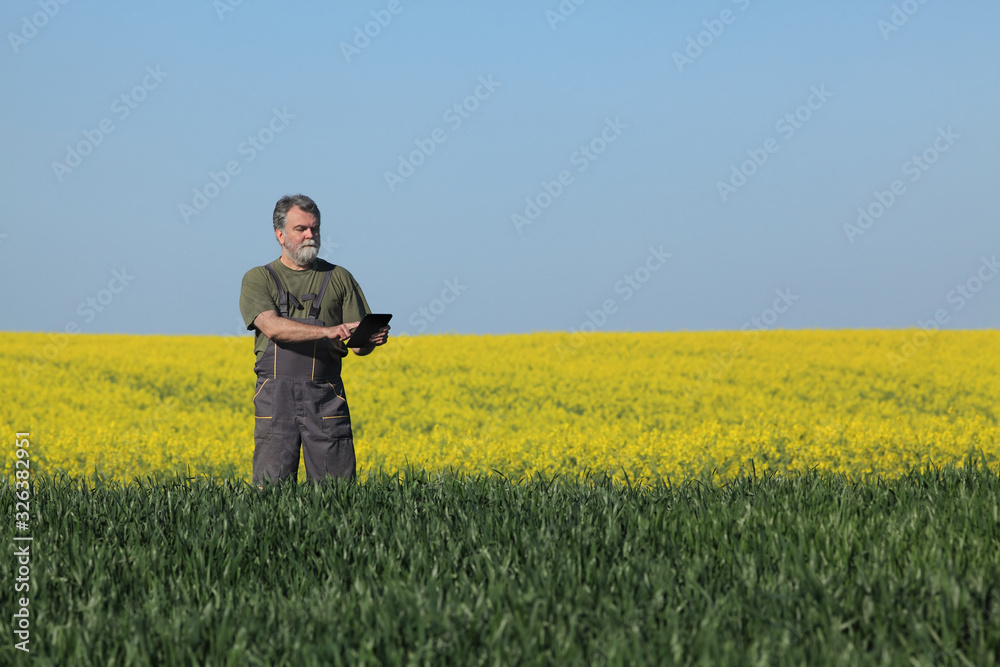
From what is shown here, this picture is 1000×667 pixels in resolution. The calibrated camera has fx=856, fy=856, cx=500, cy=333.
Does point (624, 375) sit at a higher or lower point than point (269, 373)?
higher

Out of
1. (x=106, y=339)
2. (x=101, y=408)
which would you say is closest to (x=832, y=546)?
A: (x=101, y=408)

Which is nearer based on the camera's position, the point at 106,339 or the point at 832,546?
the point at 832,546

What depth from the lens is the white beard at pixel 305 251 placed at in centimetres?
625

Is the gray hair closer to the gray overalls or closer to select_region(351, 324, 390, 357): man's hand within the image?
the gray overalls

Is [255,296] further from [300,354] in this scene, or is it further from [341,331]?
[341,331]

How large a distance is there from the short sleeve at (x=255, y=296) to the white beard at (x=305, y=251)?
252 mm

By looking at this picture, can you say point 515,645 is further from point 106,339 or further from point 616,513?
point 106,339

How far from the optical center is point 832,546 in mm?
4328

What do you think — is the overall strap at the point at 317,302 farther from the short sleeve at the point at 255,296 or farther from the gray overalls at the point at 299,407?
the short sleeve at the point at 255,296

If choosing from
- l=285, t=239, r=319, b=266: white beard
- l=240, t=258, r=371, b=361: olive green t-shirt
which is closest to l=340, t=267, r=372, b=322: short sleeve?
l=240, t=258, r=371, b=361: olive green t-shirt

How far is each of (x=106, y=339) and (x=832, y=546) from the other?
20031 millimetres

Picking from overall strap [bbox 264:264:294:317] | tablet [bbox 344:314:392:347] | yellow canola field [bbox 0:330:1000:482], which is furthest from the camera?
yellow canola field [bbox 0:330:1000:482]

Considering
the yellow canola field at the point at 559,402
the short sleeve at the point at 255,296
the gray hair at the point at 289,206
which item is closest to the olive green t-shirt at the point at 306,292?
the short sleeve at the point at 255,296

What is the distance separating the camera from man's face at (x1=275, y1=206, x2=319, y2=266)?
20.5ft
